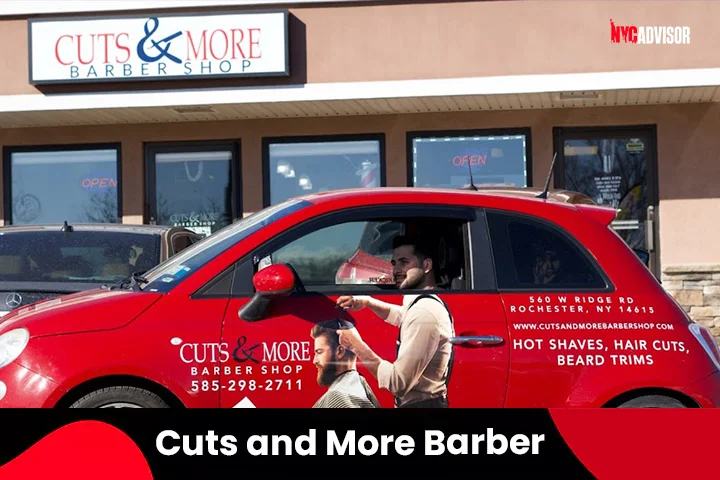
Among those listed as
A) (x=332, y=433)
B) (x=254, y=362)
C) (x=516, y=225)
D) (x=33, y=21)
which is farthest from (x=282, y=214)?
(x=33, y=21)

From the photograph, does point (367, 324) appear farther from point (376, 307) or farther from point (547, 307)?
point (547, 307)

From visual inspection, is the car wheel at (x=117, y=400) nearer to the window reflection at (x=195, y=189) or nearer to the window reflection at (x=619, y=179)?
the window reflection at (x=195, y=189)

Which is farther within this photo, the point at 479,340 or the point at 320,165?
the point at 320,165

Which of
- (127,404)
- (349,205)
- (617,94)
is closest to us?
(127,404)

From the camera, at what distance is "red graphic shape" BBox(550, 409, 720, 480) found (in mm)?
3402

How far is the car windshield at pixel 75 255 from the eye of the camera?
736 centimetres

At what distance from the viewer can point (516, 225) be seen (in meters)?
5.00

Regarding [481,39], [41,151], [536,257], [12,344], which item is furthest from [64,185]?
[536,257]

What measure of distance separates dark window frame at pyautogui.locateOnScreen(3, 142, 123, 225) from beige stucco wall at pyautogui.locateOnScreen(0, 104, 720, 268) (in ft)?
0.22

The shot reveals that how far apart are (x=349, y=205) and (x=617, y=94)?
311 inches

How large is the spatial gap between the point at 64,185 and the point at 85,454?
1070 cm

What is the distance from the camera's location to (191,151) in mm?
13438

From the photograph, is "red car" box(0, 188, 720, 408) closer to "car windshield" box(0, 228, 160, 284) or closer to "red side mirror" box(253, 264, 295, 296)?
"red side mirror" box(253, 264, 295, 296)

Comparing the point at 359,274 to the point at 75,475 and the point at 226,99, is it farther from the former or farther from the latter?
the point at 226,99
